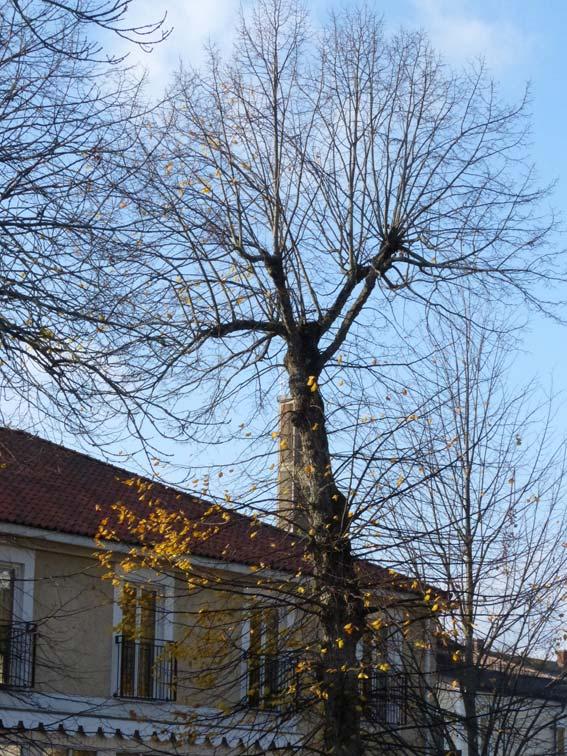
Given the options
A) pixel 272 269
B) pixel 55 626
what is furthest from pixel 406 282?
pixel 55 626

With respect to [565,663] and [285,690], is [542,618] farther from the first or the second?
[285,690]

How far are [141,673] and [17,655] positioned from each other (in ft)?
10.1

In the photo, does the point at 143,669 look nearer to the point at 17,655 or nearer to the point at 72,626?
the point at 72,626

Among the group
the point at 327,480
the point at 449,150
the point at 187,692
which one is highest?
the point at 449,150

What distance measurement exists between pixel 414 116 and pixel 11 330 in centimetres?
687

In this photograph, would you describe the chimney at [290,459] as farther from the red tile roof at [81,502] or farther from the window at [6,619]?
the window at [6,619]

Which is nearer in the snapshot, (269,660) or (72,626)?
(269,660)

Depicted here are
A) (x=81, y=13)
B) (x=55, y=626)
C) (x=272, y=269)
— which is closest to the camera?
(x=81, y=13)

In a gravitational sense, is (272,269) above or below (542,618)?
above

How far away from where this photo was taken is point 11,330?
10.5 m

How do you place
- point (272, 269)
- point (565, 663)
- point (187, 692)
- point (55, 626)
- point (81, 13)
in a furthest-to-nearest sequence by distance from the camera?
point (565, 663) < point (187, 692) < point (55, 626) < point (272, 269) < point (81, 13)

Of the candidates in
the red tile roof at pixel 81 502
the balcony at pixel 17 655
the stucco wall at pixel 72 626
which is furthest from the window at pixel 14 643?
the red tile roof at pixel 81 502

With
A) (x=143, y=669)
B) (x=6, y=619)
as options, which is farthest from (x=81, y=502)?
(x=6, y=619)

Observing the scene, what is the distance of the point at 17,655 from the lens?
16.6 m
